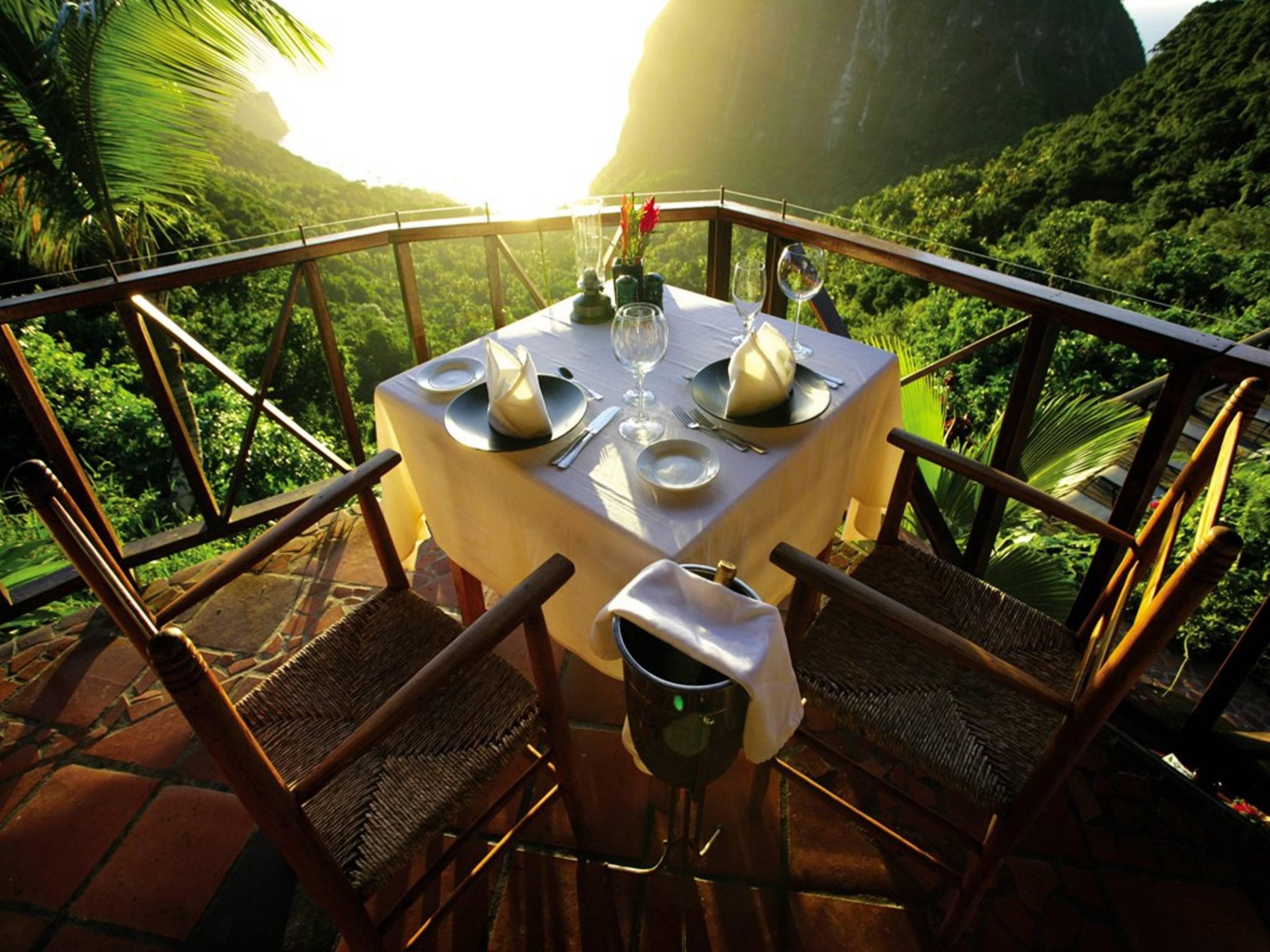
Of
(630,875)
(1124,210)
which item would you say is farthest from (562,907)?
(1124,210)

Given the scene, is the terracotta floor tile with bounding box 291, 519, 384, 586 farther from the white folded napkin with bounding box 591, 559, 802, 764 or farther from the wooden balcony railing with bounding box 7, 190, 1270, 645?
the white folded napkin with bounding box 591, 559, 802, 764

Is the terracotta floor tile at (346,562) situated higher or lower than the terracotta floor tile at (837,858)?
higher

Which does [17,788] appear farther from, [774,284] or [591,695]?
[774,284]

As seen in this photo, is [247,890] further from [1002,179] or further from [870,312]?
[1002,179]

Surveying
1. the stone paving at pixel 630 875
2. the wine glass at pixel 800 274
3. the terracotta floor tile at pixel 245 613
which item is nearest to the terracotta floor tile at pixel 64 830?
the stone paving at pixel 630 875

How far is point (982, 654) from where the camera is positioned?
0.98 m

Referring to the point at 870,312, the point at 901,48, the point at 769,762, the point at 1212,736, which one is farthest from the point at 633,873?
the point at 901,48

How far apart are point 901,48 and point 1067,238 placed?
2584cm

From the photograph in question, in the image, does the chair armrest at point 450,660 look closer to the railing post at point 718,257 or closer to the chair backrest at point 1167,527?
the chair backrest at point 1167,527

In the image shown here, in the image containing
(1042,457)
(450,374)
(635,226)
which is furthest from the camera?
(1042,457)

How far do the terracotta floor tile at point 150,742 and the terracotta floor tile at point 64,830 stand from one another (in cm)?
4

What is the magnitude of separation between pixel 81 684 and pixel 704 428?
1.86 metres

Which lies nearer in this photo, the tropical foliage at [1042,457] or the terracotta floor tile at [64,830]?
the terracotta floor tile at [64,830]

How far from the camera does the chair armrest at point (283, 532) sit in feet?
3.63
